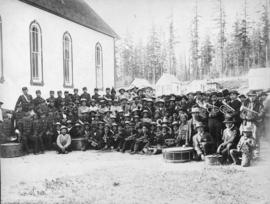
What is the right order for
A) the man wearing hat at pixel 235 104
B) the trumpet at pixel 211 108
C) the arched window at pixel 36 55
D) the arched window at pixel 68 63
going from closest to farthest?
the man wearing hat at pixel 235 104, the trumpet at pixel 211 108, the arched window at pixel 36 55, the arched window at pixel 68 63

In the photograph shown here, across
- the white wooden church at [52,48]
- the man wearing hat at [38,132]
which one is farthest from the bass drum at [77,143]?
the white wooden church at [52,48]

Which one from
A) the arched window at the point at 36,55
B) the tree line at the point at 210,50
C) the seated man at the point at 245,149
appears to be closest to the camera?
the tree line at the point at 210,50

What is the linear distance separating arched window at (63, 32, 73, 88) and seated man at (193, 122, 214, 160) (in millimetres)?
5328

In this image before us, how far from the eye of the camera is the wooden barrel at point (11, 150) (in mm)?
6416

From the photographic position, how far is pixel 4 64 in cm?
627

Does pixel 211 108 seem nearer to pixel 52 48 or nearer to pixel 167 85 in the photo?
pixel 167 85

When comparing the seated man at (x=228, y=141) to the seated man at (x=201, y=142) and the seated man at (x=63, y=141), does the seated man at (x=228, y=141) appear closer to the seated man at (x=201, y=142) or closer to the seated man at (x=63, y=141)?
the seated man at (x=201, y=142)

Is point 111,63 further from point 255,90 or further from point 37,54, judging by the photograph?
point 255,90

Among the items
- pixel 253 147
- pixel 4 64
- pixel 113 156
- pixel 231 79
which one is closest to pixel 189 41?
pixel 231 79

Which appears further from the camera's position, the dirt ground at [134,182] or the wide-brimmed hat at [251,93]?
the wide-brimmed hat at [251,93]

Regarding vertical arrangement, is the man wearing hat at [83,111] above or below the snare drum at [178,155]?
above

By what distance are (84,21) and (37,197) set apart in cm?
675

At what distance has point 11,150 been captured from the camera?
6582 mm

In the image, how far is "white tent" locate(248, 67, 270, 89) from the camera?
4.86 meters
